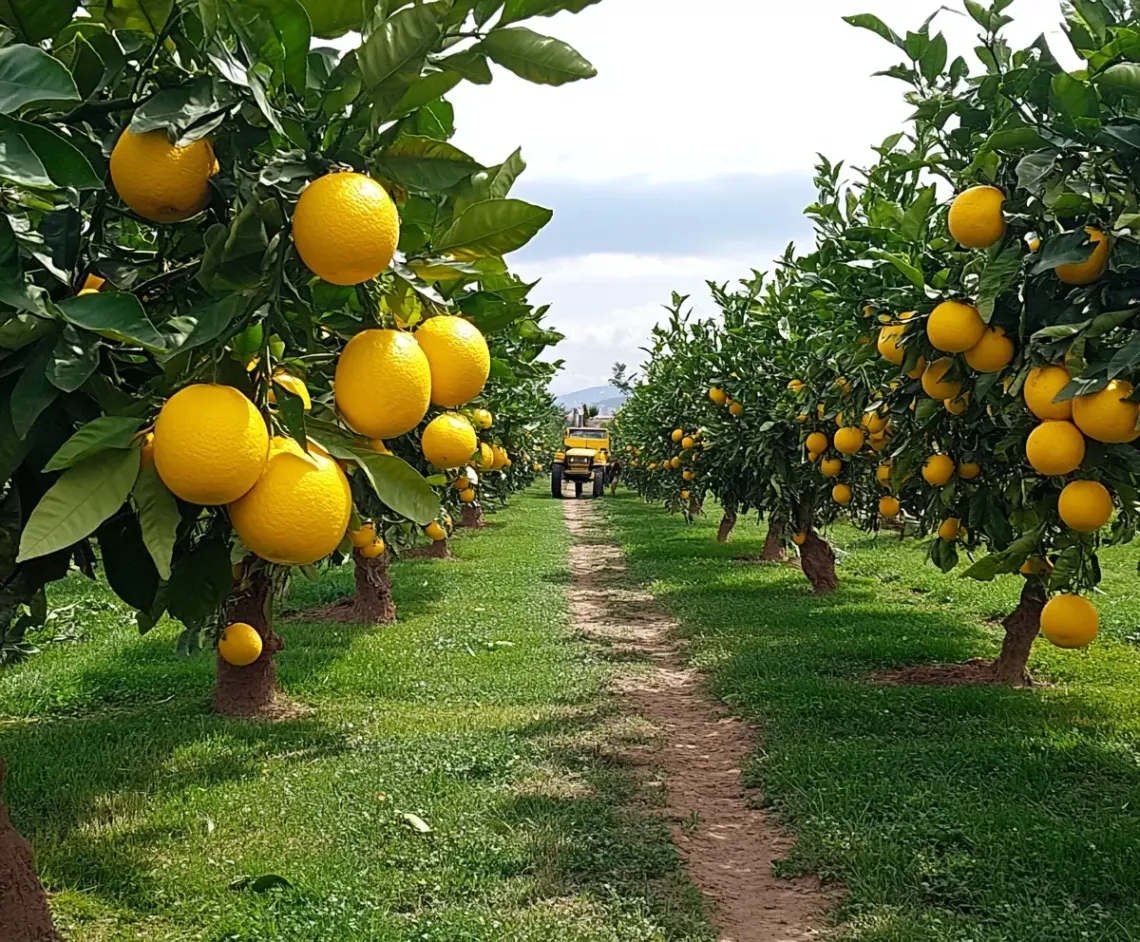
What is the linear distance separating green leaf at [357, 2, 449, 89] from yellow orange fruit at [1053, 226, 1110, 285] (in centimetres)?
196

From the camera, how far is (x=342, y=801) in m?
4.50

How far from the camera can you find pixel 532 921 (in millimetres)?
3436

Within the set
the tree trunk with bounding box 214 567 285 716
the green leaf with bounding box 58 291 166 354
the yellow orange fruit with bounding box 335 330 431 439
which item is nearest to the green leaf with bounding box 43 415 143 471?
the green leaf with bounding box 58 291 166 354

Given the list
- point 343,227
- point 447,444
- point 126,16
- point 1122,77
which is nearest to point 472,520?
point 1122,77

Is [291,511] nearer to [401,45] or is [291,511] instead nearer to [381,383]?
[381,383]

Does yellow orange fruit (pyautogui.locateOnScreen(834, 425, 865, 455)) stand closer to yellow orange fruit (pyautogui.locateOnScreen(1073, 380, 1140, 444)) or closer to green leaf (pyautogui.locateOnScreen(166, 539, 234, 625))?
yellow orange fruit (pyautogui.locateOnScreen(1073, 380, 1140, 444))

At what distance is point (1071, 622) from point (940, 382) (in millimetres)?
1024

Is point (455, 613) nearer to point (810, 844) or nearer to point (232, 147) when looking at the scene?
point (810, 844)

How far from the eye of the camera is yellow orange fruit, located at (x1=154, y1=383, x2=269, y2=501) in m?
1.25

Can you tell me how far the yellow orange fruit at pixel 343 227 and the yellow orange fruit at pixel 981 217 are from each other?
2056 mm

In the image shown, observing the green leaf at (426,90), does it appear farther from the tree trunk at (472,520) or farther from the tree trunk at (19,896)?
the tree trunk at (472,520)

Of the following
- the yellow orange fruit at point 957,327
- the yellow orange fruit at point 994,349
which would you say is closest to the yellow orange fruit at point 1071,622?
the yellow orange fruit at point 994,349

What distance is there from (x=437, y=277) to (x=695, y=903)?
2.81 meters

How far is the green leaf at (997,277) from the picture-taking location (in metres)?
2.75
